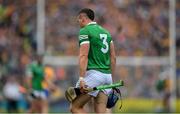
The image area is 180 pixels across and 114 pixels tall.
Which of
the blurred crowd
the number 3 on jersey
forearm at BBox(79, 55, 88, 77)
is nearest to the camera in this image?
forearm at BBox(79, 55, 88, 77)

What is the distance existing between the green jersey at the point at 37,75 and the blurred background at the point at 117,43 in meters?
6.46

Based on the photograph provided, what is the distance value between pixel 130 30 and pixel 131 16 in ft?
1.82

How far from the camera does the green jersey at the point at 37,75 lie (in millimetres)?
19781

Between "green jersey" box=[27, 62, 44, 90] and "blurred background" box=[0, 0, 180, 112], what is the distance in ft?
21.2

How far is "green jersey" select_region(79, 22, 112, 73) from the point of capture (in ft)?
42.2

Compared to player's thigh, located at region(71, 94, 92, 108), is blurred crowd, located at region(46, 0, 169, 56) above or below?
above

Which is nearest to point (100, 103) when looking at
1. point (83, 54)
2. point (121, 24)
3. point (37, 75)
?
point (83, 54)

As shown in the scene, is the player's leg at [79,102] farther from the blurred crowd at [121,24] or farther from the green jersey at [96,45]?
the blurred crowd at [121,24]

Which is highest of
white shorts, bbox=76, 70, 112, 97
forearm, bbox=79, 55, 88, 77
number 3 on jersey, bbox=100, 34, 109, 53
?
number 3 on jersey, bbox=100, 34, 109, 53

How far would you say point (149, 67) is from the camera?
2744 cm

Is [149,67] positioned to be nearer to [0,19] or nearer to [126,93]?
[126,93]

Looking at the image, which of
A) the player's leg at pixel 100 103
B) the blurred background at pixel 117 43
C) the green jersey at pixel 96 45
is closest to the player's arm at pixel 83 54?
the green jersey at pixel 96 45

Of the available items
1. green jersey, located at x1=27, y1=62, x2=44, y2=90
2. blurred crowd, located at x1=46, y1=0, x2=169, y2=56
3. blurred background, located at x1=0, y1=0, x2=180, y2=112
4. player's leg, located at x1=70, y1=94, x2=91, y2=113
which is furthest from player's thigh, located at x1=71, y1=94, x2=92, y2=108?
blurred crowd, located at x1=46, y1=0, x2=169, y2=56

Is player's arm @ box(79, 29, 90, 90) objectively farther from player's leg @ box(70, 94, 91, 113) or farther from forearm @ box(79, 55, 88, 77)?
player's leg @ box(70, 94, 91, 113)
